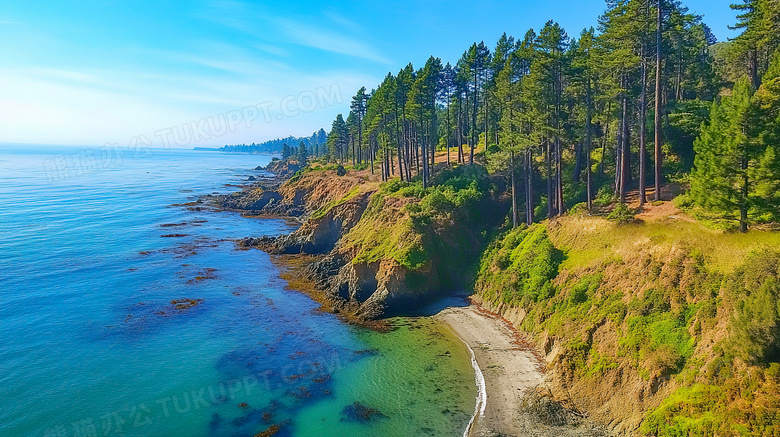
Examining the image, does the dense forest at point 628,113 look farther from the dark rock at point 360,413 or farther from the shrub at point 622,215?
the dark rock at point 360,413

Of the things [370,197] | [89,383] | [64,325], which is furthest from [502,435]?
[370,197]

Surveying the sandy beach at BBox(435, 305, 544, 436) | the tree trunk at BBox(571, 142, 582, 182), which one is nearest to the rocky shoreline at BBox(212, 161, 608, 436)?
the sandy beach at BBox(435, 305, 544, 436)

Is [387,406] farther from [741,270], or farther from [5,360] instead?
[5,360]

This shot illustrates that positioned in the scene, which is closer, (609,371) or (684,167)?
(609,371)

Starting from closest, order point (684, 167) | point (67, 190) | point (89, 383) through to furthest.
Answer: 1. point (89, 383)
2. point (684, 167)
3. point (67, 190)

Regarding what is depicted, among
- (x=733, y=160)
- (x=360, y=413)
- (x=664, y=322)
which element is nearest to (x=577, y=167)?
(x=733, y=160)

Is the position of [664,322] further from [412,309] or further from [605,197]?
[412,309]
